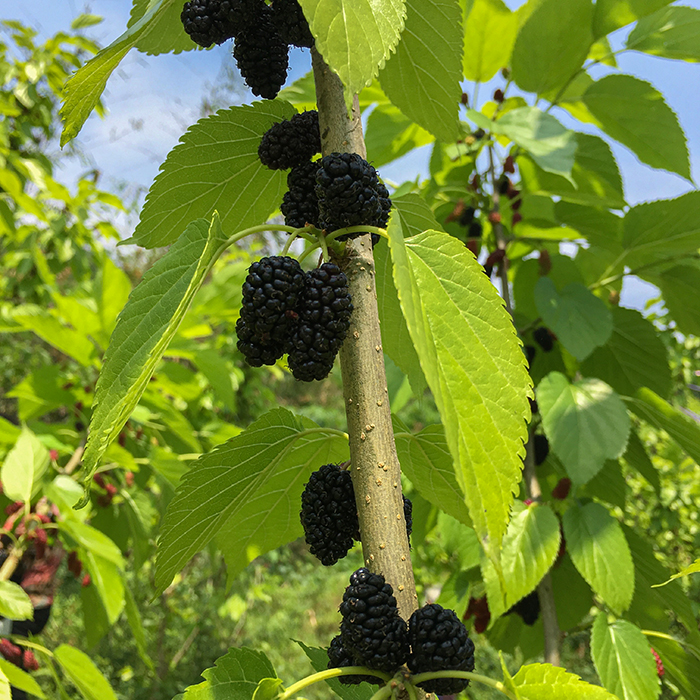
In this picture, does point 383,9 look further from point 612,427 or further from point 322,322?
point 612,427

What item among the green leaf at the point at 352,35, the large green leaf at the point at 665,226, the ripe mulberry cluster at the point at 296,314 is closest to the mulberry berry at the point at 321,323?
the ripe mulberry cluster at the point at 296,314

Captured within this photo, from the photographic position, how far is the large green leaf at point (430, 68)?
42 cm

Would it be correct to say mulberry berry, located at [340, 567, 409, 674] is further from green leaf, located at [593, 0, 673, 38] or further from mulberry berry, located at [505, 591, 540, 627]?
green leaf, located at [593, 0, 673, 38]

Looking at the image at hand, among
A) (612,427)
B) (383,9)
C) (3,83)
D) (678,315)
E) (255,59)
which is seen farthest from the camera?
(3,83)

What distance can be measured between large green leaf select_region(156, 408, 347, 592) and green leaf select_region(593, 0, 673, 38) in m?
0.90

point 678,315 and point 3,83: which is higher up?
point 3,83

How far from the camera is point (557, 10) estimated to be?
3.25 ft

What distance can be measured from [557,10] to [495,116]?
21cm

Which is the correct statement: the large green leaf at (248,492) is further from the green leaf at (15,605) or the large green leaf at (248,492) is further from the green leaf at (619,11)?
the green leaf at (619,11)

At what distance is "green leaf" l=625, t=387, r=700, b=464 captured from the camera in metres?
0.86

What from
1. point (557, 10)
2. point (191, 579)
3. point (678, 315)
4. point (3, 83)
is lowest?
point (191, 579)

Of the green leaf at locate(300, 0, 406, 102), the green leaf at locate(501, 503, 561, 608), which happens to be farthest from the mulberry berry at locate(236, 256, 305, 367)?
the green leaf at locate(501, 503, 561, 608)

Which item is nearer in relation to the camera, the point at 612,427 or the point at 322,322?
the point at 322,322

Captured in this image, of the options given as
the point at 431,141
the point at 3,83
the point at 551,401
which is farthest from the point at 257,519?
the point at 3,83
